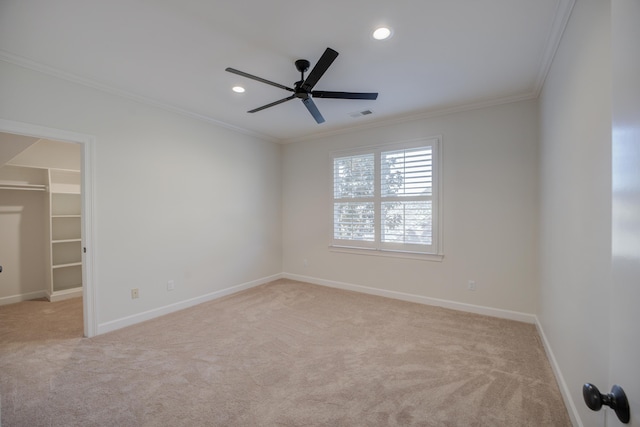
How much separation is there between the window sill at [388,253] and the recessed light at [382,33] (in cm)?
278

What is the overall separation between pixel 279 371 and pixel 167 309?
6.84 feet

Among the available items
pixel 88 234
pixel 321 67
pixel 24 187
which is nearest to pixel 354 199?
pixel 321 67

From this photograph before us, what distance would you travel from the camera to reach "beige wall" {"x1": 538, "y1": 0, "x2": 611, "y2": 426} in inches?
51.9

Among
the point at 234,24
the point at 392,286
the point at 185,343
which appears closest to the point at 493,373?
the point at 392,286

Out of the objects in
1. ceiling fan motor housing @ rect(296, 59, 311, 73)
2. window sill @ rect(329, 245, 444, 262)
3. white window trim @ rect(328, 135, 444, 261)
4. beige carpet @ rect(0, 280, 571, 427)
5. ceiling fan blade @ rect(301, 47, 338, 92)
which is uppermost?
ceiling fan motor housing @ rect(296, 59, 311, 73)

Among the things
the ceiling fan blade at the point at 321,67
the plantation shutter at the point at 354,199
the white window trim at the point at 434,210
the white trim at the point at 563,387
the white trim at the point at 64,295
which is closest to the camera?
the white trim at the point at 563,387

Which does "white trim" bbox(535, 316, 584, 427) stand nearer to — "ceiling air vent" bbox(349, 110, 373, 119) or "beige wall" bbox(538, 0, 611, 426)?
"beige wall" bbox(538, 0, 611, 426)

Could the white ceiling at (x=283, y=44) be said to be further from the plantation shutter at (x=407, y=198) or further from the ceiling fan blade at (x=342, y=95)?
the plantation shutter at (x=407, y=198)

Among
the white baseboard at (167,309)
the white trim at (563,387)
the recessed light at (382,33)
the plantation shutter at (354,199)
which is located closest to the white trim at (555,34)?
the recessed light at (382,33)

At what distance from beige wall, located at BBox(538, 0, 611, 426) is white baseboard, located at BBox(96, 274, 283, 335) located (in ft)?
13.1

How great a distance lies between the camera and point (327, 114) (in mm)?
3877

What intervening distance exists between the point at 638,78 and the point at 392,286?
3.88m

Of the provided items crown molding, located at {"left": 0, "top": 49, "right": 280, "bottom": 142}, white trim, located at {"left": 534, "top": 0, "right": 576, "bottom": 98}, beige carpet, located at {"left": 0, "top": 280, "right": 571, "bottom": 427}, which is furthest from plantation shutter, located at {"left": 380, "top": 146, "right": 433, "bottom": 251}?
crown molding, located at {"left": 0, "top": 49, "right": 280, "bottom": 142}

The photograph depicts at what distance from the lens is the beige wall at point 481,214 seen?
3.24 metres
